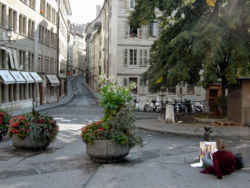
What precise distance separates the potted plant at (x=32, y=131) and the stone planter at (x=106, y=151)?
1.92 meters

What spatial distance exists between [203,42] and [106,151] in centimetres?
922

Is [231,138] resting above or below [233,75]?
below

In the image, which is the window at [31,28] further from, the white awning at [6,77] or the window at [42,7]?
the white awning at [6,77]

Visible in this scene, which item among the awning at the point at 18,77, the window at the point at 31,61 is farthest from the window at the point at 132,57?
the awning at the point at 18,77

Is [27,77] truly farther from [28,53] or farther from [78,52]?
[78,52]

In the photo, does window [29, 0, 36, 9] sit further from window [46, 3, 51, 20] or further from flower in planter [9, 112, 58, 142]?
flower in planter [9, 112, 58, 142]

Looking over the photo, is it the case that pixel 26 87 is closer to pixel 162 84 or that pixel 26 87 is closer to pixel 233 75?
pixel 162 84

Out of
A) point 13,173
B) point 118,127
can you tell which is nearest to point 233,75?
point 118,127

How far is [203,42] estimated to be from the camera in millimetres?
14859

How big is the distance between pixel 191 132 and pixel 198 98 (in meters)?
21.8

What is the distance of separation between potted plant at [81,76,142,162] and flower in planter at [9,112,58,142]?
5.66ft

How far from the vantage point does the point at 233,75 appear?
47.4ft

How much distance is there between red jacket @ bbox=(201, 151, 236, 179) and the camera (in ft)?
21.9

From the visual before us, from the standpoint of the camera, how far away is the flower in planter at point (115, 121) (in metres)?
7.71
